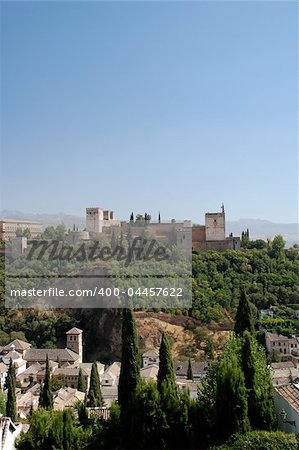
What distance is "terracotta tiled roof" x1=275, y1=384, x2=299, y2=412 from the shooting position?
9234mm

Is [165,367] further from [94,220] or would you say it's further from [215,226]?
[94,220]

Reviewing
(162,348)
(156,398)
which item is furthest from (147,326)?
(156,398)

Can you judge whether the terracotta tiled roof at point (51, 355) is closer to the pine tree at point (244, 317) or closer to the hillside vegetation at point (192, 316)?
the hillside vegetation at point (192, 316)

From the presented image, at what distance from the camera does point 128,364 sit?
1202 centimetres

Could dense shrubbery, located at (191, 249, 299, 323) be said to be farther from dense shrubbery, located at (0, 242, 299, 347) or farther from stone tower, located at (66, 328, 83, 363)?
stone tower, located at (66, 328, 83, 363)

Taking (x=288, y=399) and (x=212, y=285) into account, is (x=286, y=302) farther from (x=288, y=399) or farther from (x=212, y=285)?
(x=288, y=399)

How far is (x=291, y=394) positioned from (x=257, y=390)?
776 mm

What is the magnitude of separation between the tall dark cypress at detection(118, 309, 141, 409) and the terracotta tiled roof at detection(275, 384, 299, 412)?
10.9ft

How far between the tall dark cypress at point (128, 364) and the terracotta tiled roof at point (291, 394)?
3.31m

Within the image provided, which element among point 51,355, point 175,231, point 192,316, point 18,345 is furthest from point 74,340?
point 175,231

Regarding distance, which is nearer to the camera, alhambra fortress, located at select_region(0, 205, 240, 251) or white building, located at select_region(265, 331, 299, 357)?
white building, located at select_region(265, 331, 299, 357)

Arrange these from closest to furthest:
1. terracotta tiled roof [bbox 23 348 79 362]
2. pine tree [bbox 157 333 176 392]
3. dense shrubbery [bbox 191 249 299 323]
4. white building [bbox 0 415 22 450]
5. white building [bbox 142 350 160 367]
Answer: white building [bbox 0 415 22 450]
pine tree [bbox 157 333 176 392]
white building [bbox 142 350 160 367]
terracotta tiled roof [bbox 23 348 79 362]
dense shrubbery [bbox 191 249 299 323]

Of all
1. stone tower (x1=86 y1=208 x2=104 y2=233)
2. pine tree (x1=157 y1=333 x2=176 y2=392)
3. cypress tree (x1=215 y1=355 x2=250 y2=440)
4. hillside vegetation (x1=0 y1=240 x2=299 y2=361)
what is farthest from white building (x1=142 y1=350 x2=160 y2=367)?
stone tower (x1=86 y1=208 x2=104 y2=233)

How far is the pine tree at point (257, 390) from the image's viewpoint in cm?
929
